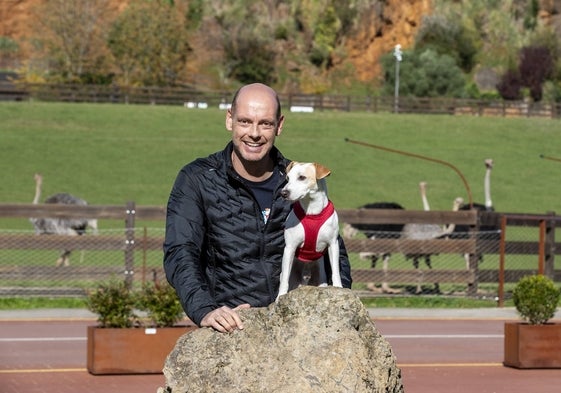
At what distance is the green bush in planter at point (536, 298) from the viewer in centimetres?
1498

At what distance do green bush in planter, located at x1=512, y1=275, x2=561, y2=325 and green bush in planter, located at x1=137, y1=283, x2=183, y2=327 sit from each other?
4.01 m

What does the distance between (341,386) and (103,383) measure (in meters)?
9.05

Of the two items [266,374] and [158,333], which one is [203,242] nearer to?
[266,374]

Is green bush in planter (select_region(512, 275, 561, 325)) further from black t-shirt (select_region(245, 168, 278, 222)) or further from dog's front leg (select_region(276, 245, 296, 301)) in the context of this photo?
dog's front leg (select_region(276, 245, 296, 301))

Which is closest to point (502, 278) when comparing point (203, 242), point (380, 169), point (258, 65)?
point (203, 242)

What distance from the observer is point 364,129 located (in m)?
55.6

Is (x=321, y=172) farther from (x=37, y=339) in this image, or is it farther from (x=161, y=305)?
(x=37, y=339)

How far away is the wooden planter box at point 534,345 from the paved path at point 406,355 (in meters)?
0.13

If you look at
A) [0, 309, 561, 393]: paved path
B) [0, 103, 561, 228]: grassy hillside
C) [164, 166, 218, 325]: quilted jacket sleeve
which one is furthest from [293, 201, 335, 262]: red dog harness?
[0, 103, 561, 228]: grassy hillside

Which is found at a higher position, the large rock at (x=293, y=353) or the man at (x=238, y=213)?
the man at (x=238, y=213)

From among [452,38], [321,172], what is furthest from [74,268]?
[452,38]

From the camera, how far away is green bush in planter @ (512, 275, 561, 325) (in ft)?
49.2

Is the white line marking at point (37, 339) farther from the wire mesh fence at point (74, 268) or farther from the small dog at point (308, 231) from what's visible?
the small dog at point (308, 231)

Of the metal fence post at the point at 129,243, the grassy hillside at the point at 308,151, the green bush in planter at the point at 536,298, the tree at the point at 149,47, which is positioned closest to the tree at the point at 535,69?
the tree at the point at 149,47
